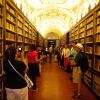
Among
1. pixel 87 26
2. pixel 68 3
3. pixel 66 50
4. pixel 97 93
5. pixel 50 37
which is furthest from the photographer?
pixel 50 37

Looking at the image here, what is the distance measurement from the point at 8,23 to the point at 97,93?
3.61m

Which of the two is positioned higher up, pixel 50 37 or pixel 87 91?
pixel 50 37

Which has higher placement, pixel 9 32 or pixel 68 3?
pixel 68 3

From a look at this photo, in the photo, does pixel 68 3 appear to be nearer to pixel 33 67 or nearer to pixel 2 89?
pixel 33 67

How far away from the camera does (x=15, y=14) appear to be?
7.36m

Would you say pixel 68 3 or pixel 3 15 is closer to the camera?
pixel 3 15

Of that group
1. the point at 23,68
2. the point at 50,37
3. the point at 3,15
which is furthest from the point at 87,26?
the point at 50,37

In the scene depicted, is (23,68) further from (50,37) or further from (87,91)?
(50,37)

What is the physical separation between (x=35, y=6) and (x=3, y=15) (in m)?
9.97

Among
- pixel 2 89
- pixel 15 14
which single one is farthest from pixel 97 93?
pixel 15 14

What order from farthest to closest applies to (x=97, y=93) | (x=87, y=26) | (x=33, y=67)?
1. (x=87, y=26)
2. (x=33, y=67)
3. (x=97, y=93)

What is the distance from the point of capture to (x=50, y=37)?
127 ft

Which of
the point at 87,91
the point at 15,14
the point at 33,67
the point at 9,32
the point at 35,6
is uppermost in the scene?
the point at 35,6

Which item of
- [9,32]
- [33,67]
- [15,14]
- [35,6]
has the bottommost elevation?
[33,67]
